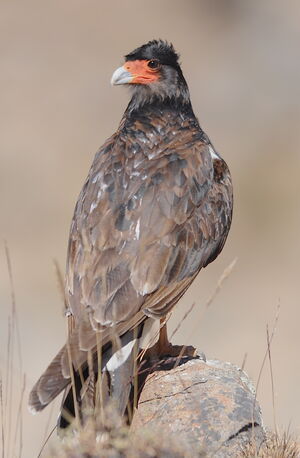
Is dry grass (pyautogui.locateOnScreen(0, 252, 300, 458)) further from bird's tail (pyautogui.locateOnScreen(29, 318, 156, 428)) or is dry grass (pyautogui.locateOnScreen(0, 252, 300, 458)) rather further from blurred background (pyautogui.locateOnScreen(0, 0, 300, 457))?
blurred background (pyautogui.locateOnScreen(0, 0, 300, 457))

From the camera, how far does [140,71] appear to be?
875 centimetres

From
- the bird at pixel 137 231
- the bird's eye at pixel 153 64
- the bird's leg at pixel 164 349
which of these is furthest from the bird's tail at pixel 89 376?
the bird's eye at pixel 153 64

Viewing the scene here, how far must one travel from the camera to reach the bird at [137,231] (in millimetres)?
6945

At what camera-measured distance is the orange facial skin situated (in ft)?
28.6

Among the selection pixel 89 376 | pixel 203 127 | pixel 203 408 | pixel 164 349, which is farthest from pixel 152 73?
pixel 203 127

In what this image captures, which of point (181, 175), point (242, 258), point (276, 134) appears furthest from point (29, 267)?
point (181, 175)

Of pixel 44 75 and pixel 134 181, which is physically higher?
pixel 44 75

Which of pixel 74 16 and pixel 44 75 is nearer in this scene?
pixel 44 75

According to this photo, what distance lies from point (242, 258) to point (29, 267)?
4.74 m

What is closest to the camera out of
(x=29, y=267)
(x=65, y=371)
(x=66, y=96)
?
(x=65, y=371)

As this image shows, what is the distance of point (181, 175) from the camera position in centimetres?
809

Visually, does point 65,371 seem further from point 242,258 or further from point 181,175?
point 242,258

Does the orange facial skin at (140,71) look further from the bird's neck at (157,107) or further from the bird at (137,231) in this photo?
the bird's neck at (157,107)

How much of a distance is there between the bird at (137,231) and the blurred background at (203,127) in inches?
381
